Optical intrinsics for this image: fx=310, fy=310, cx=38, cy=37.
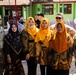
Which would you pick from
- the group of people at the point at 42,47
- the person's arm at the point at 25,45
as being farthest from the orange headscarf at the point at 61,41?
the person's arm at the point at 25,45

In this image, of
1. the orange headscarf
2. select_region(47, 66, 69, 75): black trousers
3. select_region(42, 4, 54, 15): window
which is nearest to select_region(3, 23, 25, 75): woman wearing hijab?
select_region(47, 66, 69, 75): black trousers

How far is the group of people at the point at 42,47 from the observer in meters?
5.80

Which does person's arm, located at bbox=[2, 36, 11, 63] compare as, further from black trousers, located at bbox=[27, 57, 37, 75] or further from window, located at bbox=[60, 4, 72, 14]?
window, located at bbox=[60, 4, 72, 14]

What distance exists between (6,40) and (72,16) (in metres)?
29.6

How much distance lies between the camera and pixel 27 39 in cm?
638

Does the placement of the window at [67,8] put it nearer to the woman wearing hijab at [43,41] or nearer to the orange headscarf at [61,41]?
the woman wearing hijab at [43,41]

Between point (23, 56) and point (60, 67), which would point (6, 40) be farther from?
point (60, 67)

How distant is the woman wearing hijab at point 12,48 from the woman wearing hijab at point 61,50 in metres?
0.74

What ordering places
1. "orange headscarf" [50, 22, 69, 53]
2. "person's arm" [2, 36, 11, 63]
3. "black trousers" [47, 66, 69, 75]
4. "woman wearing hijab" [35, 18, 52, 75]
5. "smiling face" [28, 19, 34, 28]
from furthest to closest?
"smiling face" [28, 19, 34, 28], "woman wearing hijab" [35, 18, 52, 75], "person's arm" [2, 36, 11, 63], "black trousers" [47, 66, 69, 75], "orange headscarf" [50, 22, 69, 53]

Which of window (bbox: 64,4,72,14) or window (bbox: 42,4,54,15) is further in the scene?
window (bbox: 64,4,72,14)

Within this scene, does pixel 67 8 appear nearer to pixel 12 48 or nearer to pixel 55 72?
pixel 12 48

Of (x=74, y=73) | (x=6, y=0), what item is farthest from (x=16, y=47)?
(x=6, y=0)

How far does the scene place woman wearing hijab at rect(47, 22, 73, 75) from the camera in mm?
5723

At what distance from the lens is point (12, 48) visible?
623cm
